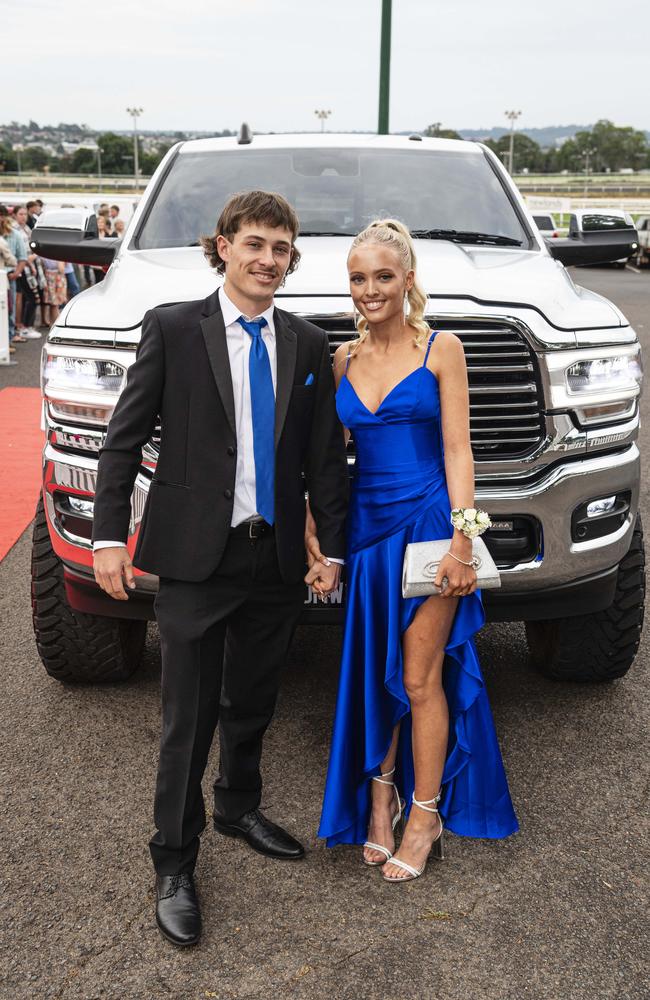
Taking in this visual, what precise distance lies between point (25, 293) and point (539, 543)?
13.5 m

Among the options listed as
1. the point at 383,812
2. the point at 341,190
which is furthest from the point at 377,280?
the point at 341,190

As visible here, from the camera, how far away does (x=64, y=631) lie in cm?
378

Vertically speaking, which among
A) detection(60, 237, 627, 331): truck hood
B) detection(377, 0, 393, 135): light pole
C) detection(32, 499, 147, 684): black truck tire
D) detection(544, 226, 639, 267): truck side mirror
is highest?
detection(377, 0, 393, 135): light pole

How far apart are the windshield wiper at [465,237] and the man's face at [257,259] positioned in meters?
1.93

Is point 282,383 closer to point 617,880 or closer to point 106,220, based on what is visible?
point 617,880

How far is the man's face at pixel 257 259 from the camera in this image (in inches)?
100

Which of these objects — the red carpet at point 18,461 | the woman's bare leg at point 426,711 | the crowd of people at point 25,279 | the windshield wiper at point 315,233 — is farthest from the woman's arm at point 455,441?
the crowd of people at point 25,279

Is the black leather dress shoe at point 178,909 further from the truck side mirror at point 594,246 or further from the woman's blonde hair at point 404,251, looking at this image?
the truck side mirror at point 594,246

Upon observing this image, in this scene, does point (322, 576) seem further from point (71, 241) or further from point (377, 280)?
point (71, 241)

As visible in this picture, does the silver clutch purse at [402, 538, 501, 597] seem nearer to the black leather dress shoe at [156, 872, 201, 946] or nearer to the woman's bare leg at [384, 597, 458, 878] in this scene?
the woman's bare leg at [384, 597, 458, 878]

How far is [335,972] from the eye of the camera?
7.97ft

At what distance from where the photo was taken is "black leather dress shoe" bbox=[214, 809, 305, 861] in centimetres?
293

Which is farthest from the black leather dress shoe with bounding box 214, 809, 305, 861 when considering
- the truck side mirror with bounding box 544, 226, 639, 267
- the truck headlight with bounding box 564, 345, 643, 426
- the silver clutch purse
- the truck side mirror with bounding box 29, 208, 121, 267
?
the truck side mirror with bounding box 544, 226, 639, 267

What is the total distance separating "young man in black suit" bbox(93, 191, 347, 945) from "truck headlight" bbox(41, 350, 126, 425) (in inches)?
27.6
